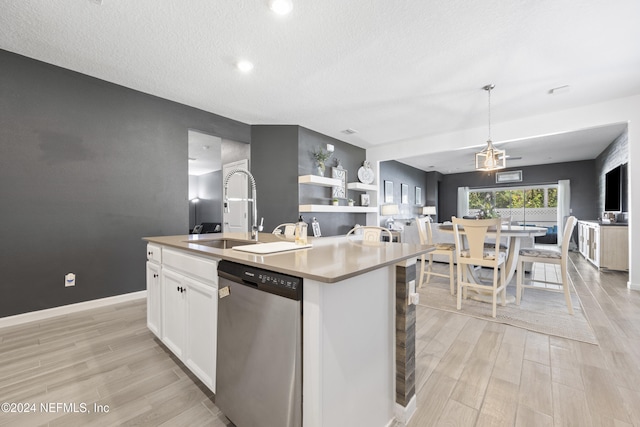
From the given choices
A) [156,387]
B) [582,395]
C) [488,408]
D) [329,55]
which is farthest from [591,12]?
[156,387]

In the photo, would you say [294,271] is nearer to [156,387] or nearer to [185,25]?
[156,387]

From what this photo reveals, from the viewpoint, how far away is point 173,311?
6.20 ft

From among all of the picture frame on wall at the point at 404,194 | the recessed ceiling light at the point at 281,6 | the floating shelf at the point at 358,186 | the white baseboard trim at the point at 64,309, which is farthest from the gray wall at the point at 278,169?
the picture frame on wall at the point at 404,194

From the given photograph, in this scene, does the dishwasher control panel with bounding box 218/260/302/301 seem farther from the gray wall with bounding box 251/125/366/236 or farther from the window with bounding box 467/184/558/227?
the window with bounding box 467/184/558/227

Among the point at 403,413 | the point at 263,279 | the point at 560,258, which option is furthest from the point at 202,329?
the point at 560,258

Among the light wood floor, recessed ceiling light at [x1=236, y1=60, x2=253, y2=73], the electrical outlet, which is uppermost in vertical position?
recessed ceiling light at [x1=236, y1=60, x2=253, y2=73]

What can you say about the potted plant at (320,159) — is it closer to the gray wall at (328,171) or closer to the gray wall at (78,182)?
the gray wall at (328,171)

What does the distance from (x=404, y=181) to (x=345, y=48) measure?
6484 mm

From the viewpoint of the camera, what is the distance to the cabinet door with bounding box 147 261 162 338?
2096 millimetres

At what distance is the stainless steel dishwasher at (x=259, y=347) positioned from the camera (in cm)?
103

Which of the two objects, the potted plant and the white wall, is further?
the potted plant

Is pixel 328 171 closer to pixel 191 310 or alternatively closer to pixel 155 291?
pixel 155 291

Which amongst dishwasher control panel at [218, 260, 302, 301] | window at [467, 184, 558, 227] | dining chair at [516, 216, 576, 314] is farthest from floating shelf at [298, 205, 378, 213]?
window at [467, 184, 558, 227]

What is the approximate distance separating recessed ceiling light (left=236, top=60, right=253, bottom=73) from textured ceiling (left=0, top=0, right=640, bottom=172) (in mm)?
67
